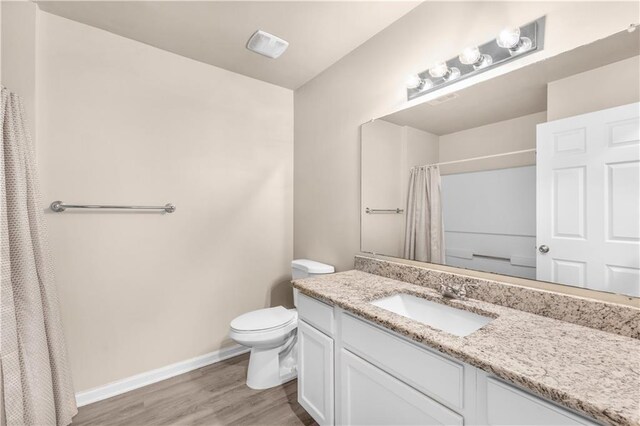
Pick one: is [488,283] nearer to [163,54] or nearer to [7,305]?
[7,305]

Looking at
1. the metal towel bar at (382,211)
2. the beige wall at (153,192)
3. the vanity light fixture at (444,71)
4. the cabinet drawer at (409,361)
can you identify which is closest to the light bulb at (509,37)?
the vanity light fixture at (444,71)

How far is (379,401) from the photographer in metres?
1.10

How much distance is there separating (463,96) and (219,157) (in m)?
1.75

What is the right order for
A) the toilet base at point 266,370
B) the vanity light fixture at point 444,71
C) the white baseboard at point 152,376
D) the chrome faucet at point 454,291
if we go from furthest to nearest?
1. the toilet base at point 266,370
2. the white baseboard at point 152,376
3. the vanity light fixture at point 444,71
4. the chrome faucet at point 454,291

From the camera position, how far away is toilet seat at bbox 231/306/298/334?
178cm

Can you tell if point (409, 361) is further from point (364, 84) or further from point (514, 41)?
point (364, 84)

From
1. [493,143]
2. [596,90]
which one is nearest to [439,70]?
[493,143]

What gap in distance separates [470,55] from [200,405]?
2.43 meters

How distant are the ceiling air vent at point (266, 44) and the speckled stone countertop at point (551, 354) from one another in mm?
1711

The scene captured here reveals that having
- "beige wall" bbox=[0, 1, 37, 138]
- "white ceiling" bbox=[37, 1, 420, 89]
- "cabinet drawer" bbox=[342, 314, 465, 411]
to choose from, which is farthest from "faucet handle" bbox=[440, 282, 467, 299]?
"beige wall" bbox=[0, 1, 37, 138]

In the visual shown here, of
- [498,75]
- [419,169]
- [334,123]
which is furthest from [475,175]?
[334,123]

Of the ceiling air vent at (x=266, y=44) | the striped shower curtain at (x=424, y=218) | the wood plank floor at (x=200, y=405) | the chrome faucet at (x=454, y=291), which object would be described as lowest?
the wood plank floor at (x=200, y=405)

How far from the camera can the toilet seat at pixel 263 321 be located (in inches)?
70.2

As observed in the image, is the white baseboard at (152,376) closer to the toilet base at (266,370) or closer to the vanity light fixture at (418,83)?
the toilet base at (266,370)
